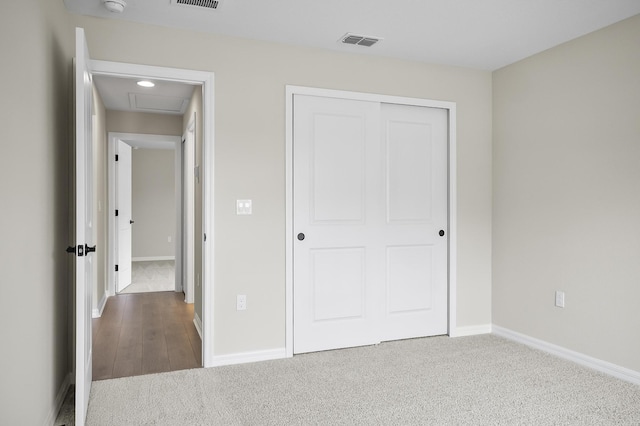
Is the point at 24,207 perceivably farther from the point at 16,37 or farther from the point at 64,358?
the point at 64,358

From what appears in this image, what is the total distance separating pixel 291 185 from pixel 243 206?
1.35ft

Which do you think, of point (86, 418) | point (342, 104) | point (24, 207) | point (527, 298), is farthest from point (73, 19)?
point (527, 298)

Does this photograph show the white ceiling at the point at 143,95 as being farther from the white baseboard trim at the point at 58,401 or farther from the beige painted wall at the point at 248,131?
the white baseboard trim at the point at 58,401

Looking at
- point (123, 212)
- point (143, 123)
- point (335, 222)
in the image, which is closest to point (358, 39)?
point (335, 222)

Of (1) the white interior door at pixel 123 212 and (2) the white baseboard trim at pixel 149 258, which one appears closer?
(1) the white interior door at pixel 123 212

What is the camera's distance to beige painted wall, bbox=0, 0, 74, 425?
5.73ft

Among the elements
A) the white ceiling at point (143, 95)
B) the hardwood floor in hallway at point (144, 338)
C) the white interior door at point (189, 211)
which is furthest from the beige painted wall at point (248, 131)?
the white interior door at point (189, 211)

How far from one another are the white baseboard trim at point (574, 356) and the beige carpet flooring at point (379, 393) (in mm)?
73

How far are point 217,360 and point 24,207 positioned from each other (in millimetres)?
1815

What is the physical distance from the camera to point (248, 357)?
11.1 feet

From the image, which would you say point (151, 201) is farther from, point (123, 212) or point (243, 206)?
point (243, 206)

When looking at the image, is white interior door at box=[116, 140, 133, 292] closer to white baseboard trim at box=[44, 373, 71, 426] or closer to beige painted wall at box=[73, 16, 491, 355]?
beige painted wall at box=[73, 16, 491, 355]

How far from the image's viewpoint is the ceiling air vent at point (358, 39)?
333 cm

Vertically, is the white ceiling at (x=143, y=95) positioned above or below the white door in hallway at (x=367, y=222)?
above
